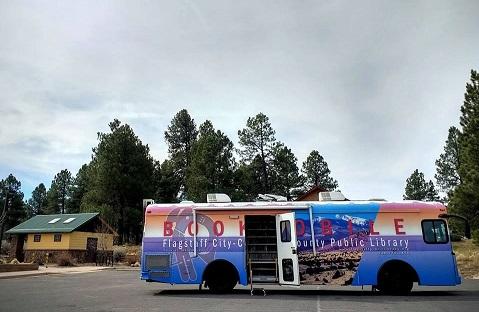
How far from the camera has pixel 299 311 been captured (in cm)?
902

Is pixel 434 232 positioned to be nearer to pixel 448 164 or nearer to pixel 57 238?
pixel 57 238

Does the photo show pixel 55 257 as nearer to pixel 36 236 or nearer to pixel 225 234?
pixel 36 236

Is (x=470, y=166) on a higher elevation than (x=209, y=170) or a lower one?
lower

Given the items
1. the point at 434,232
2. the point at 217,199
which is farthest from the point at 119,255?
the point at 434,232

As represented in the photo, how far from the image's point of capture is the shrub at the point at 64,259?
33719mm

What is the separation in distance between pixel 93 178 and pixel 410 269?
51.1 m

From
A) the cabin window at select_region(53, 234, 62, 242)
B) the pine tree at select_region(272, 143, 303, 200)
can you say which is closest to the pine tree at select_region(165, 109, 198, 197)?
the pine tree at select_region(272, 143, 303, 200)

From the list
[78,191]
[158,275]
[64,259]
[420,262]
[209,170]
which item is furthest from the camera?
[78,191]

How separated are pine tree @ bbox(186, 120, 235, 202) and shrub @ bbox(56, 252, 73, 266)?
1787cm

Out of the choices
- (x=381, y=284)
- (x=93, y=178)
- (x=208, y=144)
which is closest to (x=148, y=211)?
(x=381, y=284)

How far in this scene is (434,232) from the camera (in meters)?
12.9

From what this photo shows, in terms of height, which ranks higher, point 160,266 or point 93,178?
point 93,178

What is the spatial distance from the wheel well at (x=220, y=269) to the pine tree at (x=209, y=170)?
37116 mm

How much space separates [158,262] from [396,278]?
8.05m
